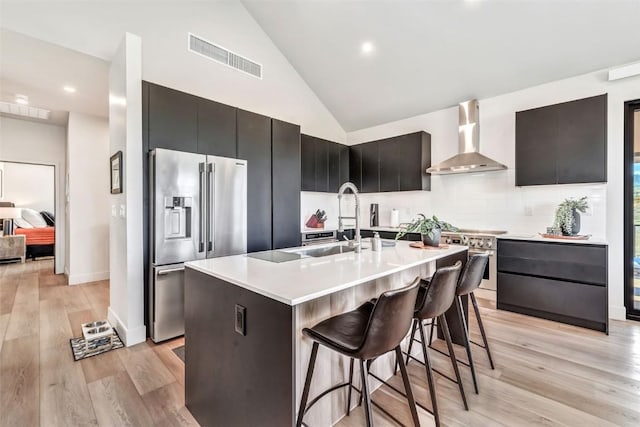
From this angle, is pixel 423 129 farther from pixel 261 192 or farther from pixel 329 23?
pixel 261 192

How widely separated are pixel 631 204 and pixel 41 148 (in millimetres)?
8615

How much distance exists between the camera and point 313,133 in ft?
17.2

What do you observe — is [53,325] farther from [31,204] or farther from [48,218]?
[31,204]

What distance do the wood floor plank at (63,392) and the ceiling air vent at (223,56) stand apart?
134 inches

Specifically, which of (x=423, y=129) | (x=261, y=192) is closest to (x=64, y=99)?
(x=261, y=192)

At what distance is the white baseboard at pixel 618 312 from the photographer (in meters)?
3.18

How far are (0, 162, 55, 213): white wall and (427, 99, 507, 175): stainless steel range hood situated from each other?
353 inches

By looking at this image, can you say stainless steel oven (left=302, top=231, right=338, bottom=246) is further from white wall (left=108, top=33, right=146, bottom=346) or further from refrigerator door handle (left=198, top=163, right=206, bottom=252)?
white wall (left=108, top=33, right=146, bottom=346)

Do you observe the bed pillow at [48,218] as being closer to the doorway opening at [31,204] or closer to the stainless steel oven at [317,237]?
the doorway opening at [31,204]

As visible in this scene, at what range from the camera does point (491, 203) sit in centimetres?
405

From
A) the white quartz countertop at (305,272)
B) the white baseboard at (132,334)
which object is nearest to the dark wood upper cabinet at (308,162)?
the white quartz countertop at (305,272)

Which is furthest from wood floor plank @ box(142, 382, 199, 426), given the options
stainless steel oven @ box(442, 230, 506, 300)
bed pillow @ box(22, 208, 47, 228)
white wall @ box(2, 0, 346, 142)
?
bed pillow @ box(22, 208, 47, 228)

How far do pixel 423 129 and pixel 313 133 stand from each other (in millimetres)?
1856

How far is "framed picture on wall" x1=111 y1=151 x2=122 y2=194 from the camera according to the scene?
111 inches
